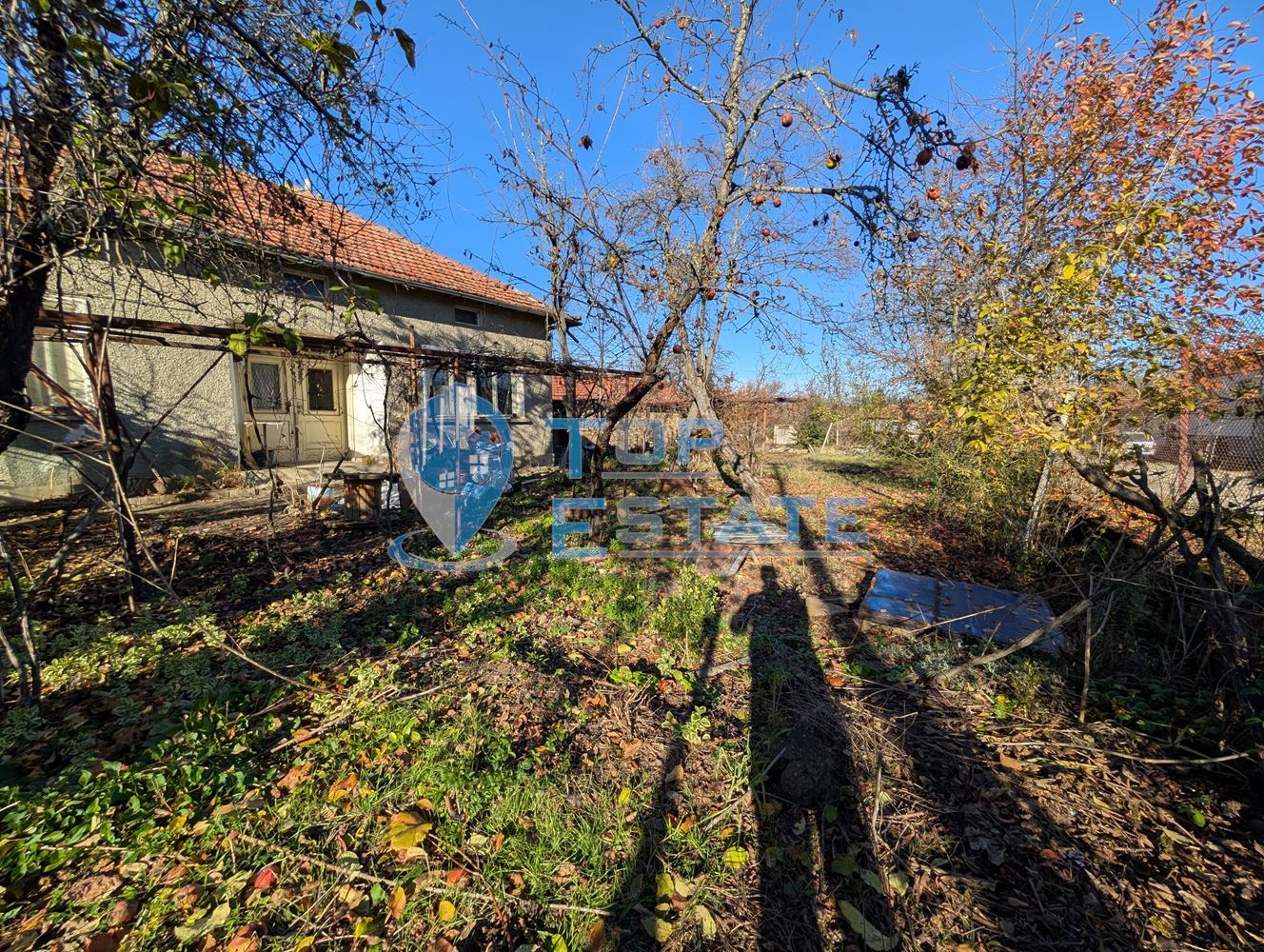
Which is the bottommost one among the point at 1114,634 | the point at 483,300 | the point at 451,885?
the point at 451,885

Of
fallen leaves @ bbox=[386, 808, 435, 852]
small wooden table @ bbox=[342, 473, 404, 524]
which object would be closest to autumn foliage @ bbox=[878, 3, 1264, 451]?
fallen leaves @ bbox=[386, 808, 435, 852]

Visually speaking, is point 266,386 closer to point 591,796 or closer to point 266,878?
point 266,878

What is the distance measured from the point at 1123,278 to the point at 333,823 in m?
5.63

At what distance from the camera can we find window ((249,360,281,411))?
902 cm

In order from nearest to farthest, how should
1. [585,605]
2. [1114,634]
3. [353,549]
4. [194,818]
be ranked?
1. [194,818]
2. [1114,634]
3. [585,605]
4. [353,549]

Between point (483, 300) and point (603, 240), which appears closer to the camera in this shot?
point (603, 240)

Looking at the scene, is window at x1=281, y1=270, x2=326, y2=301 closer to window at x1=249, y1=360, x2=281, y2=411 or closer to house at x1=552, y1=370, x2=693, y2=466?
house at x1=552, y1=370, x2=693, y2=466

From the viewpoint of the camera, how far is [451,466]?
7.49 m

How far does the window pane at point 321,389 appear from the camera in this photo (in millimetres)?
9812

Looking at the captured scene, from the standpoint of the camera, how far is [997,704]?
2.90 metres

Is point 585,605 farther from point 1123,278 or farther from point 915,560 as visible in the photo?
point 1123,278

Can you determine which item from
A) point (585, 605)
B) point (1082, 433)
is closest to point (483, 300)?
point (585, 605)

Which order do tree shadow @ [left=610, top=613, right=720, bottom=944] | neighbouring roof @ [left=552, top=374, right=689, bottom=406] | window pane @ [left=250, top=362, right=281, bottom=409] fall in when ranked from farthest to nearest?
window pane @ [left=250, top=362, right=281, bottom=409], neighbouring roof @ [left=552, top=374, right=689, bottom=406], tree shadow @ [left=610, top=613, right=720, bottom=944]

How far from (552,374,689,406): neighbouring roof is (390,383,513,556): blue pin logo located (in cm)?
171
